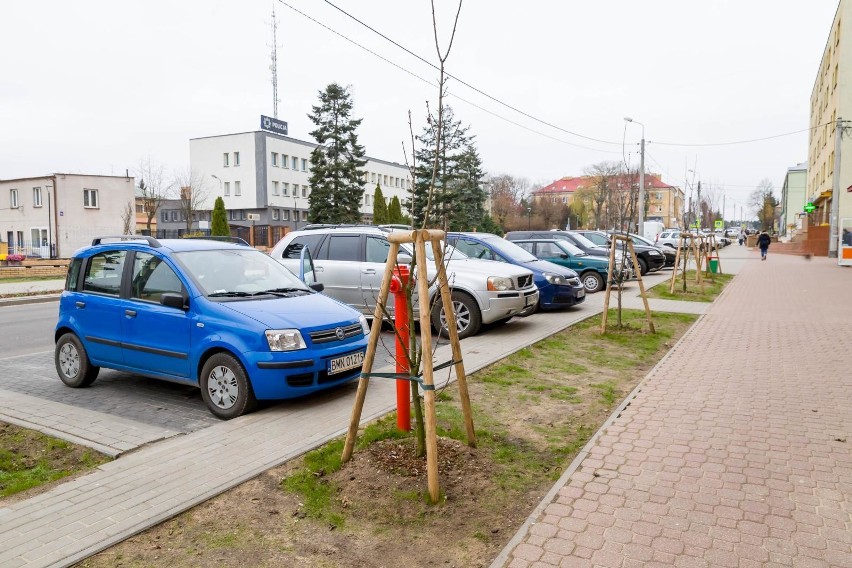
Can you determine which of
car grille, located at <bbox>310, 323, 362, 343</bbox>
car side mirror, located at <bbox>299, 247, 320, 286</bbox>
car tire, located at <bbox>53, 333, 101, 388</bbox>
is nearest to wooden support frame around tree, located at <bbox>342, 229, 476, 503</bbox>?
car grille, located at <bbox>310, 323, 362, 343</bbox>

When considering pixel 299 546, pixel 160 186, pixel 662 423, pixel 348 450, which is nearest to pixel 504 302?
pixel 662 423

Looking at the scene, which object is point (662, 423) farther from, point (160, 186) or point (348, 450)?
point (160, 186)

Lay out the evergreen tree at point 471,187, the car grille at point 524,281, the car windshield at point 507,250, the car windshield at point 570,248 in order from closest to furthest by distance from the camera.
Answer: the car grille at point 524,281 → the car windshield at point 507,250 → the car windshield at point 570,248 → the evergreen tree at point 471,187

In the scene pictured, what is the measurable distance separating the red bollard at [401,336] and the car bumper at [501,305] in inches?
203

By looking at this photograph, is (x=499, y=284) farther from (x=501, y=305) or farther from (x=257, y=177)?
(x=257, y=177)

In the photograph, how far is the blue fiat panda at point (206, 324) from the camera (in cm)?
563

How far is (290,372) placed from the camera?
221 inches

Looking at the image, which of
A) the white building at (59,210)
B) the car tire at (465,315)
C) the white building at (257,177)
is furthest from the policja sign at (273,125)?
the car tire at (465,315)

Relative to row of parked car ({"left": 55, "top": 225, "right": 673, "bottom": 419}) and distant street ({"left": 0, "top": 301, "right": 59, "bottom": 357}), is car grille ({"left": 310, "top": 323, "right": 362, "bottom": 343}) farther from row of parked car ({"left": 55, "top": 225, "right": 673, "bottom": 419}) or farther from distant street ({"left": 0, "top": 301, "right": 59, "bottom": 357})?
distant street ({"left": 0, "top": 301, "right": 59, "bottom": 357})

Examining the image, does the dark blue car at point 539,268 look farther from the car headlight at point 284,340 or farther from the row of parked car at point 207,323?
the car headlight at point 284,340

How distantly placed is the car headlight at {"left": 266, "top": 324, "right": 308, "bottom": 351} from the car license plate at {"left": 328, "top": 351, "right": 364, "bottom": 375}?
0.37 m

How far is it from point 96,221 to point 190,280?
151ft

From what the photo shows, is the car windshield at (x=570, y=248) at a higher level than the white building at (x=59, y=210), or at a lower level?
lower

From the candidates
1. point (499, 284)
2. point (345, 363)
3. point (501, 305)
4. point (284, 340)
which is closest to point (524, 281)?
point (499, 284)
